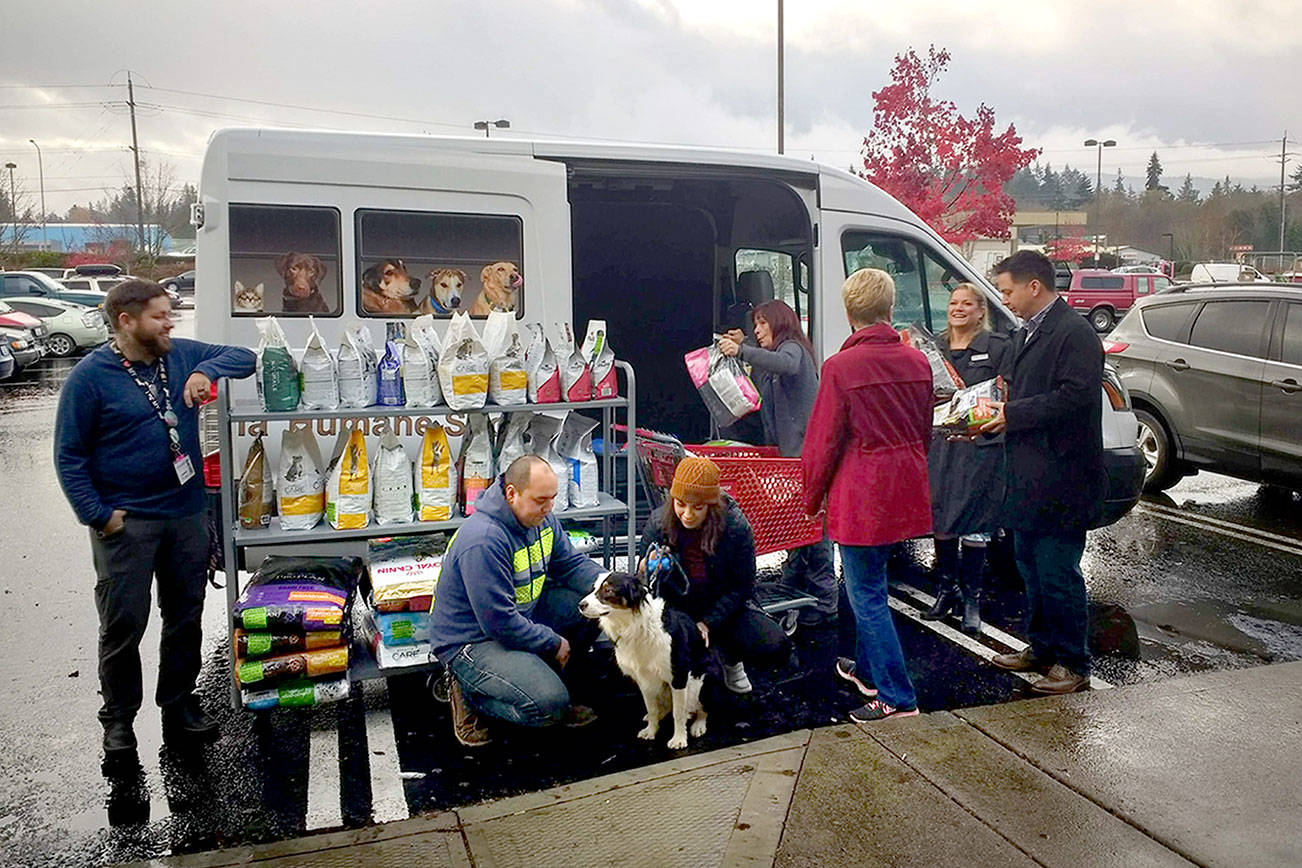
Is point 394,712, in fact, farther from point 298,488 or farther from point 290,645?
point 298,488

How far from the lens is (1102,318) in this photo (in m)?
31.6

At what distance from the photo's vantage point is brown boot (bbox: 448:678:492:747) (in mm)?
4301

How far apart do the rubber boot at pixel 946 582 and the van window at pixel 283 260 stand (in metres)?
3.72

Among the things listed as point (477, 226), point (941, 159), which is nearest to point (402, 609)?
point (477, 226)

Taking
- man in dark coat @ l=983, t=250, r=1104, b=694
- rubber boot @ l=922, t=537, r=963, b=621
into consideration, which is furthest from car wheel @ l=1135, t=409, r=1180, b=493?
man in dark coat @ l=983, t=250, r=1104, b=694

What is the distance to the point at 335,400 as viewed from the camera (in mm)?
4633

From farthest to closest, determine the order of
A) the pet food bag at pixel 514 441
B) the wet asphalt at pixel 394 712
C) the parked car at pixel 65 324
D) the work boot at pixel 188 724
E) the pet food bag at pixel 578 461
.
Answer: the parked car at pixel 65 324, the pet food bag at pixel 578 461, the pet food bag at pixel 514 441, the work boot at pixel 188 724, the wet asphalt at pixel 394 712

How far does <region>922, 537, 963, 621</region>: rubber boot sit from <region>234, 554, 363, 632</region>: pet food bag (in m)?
3.31

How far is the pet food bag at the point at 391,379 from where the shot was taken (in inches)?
185

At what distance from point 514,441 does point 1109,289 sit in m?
33.0

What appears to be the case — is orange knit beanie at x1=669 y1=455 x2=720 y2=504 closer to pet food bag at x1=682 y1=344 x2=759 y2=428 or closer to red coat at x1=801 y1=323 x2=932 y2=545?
red coat at x1=801 y1=323 x2=932 y2=545

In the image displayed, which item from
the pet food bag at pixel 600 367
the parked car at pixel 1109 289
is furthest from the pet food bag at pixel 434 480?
the parked car at pixel 1109 289

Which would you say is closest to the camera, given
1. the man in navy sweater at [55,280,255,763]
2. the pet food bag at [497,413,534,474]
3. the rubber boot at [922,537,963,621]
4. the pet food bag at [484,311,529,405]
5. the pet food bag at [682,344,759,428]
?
the man in navy sweater at [55,280,255,763]

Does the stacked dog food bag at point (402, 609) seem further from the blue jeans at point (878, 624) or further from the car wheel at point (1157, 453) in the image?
the car wheel at point (1157, 453)
